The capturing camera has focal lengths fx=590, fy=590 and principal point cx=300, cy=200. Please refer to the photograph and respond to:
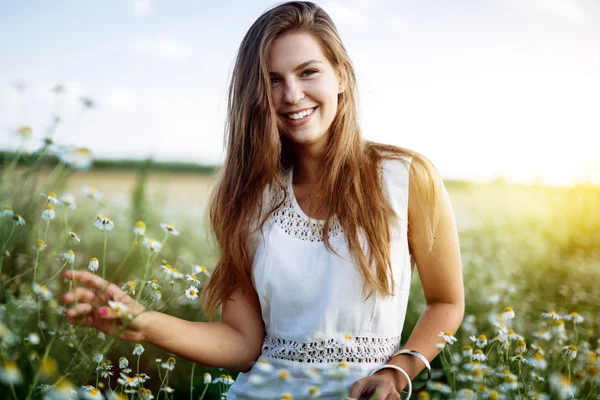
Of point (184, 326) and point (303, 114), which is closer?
point (184, 326)

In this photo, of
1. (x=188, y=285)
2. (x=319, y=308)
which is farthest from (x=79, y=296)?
(x=188, y=285)

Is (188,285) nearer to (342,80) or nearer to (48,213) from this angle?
(48,213)

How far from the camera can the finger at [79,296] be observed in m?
1.30

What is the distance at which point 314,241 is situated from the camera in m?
1.89

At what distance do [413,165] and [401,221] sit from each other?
0.64 feet

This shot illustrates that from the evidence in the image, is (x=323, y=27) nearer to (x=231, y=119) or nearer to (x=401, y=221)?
(x=231, y=119)

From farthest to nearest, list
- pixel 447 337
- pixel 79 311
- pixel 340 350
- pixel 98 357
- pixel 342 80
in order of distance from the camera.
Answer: pixel 342 80, pixel 340 350, pixel 447 337, pixel 98 357, pixel 79 311

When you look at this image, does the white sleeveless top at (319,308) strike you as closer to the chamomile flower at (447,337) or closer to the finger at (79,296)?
the chamomile flower at (447,337)

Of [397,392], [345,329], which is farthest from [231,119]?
[397,392]

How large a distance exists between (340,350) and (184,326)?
470mm

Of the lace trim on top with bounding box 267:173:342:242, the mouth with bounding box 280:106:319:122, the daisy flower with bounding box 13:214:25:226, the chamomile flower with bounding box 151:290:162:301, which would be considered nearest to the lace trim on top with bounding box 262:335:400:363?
the lace trim on top with bounding box 267:173:342:242

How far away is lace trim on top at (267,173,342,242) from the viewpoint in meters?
1.90

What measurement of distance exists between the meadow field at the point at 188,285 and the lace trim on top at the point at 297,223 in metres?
0.31

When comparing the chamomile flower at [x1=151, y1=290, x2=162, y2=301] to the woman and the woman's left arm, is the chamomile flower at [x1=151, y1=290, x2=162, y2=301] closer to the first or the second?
the woman
